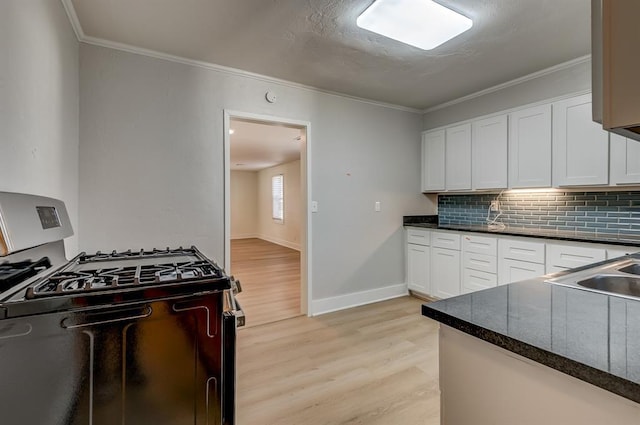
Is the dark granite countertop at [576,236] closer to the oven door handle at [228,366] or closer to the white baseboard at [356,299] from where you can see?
the white baseboard at [356,299]

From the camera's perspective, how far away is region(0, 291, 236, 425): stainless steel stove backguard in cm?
93

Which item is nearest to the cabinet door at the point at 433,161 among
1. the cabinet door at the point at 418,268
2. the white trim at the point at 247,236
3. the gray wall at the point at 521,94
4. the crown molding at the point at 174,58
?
the gray wall at the point at 521,94

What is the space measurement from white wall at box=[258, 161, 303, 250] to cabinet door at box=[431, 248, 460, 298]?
465cm

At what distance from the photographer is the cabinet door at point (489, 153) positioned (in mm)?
3264

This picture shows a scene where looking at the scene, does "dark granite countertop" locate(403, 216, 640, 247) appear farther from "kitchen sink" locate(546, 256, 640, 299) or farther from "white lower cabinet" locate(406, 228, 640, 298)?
"kitchen sink" locate(546, 256, 640, 299)

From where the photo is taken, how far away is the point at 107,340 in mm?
1041

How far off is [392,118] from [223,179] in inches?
89.1

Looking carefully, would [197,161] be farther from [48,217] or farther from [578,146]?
[578,146]

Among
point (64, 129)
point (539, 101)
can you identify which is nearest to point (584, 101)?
point (539, 101)

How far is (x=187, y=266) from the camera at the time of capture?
4.84ft

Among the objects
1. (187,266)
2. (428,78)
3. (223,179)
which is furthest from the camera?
(428,78)

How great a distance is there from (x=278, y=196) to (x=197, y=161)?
665cm

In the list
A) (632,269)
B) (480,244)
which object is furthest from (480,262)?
(632,269)

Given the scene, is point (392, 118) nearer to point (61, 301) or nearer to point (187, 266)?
point (187, 266)
